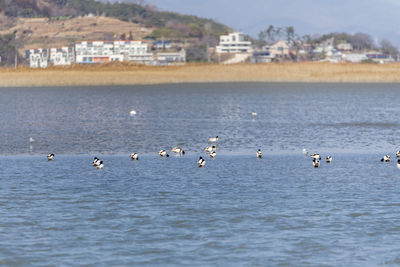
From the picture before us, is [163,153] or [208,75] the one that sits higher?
[208,75]

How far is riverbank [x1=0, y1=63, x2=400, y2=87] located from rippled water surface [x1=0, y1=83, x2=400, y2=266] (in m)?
73.1

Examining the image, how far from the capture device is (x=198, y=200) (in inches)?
836

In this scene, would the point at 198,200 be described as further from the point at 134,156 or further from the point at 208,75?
the point at 208,75

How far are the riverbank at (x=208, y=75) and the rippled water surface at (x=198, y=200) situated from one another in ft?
240

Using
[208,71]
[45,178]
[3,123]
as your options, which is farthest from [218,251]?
[208,71]

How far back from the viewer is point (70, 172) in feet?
88.2

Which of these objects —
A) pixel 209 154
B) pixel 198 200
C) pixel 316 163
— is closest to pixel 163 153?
pixel 209 154

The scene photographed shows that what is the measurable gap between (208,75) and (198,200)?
346 ft

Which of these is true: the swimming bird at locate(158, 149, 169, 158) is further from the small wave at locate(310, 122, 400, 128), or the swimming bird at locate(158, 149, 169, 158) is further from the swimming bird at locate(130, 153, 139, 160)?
the small wave at locate(310, 122, 400, 128)

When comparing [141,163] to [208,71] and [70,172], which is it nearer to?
[70,172]

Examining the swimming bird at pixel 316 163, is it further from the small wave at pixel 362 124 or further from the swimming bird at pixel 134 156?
the small wave at pixel 362 124

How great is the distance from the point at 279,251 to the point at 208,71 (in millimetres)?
112551

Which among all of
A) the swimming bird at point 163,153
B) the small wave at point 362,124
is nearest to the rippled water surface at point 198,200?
the swimming bird at point 163,153

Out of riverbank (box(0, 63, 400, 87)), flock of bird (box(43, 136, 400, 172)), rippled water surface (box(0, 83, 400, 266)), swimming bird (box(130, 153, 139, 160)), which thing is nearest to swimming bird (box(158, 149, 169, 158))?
flock of bird (box(43, 136, 400, 172))
